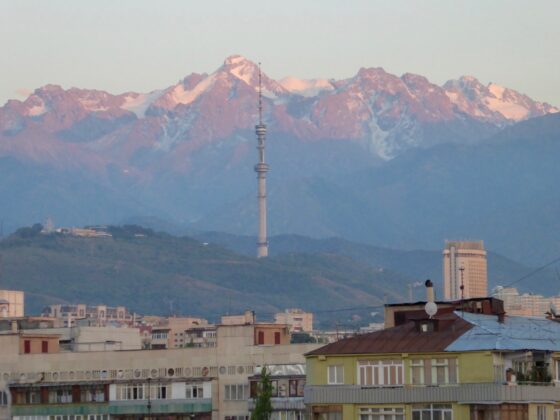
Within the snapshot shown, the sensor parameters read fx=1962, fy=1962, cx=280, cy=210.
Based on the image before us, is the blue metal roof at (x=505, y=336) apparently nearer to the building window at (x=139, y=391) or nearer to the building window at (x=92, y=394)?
the building window at (x=139, y=391)

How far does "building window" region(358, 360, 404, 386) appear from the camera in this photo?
81.7m

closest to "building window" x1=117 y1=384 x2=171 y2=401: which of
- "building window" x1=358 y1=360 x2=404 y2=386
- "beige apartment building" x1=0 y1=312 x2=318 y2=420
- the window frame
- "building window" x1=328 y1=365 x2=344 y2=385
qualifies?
"beige apartment building" x1=0 y1=312 x2=318 y2=420

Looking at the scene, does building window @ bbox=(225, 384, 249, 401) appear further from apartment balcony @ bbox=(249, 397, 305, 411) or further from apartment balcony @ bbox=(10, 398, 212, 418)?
apartment balcony @ bbox=(249, 397, 305, 411)

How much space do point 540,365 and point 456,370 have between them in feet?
11.8

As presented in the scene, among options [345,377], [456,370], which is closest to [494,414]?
[456,370]

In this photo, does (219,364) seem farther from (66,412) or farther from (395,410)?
(395,410)

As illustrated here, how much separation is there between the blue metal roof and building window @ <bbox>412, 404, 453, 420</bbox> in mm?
2392

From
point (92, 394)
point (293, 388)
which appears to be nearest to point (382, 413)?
point (293, 388)

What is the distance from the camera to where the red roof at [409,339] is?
266ft

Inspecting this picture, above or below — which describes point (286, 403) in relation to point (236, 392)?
below

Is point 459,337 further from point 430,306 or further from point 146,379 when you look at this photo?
point 146,379

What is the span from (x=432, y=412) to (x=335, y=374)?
551 centimetres

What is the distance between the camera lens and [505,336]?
79562 mm

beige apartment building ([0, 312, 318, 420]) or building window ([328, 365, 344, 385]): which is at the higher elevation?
beige apartment building ([0, 312, 318, 420])
